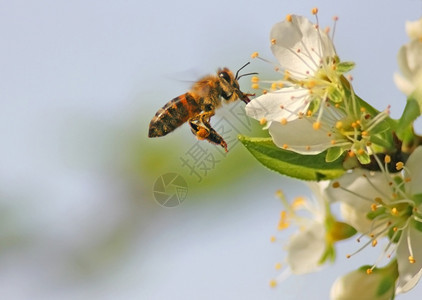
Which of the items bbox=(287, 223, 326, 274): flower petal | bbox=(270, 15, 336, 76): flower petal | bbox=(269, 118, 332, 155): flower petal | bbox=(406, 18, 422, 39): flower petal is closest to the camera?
bbox=(269, 118, 332, 155): flower petal

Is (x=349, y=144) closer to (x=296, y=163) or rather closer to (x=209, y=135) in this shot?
(x=296, y=163)

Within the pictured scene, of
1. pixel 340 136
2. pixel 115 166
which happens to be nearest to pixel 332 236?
pixel 340 136

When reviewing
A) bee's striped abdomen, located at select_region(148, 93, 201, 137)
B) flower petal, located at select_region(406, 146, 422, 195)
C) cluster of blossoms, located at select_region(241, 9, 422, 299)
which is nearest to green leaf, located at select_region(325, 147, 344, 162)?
cluster of blossoms, located at select_region(241, 9, 422, 299)

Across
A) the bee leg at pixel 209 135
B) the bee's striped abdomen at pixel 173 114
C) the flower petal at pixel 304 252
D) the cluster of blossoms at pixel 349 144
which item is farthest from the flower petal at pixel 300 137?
the flower petal at pixel 304 252

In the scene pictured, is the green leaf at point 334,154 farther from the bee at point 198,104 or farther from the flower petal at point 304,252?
the flower petal at point 304,252

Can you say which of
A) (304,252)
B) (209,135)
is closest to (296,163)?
(209,135)

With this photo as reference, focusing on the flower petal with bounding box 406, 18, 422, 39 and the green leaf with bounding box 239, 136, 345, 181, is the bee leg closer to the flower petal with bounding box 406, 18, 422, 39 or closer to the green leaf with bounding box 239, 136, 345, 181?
the green leaf with bounding box 239, 136, 345, 181
